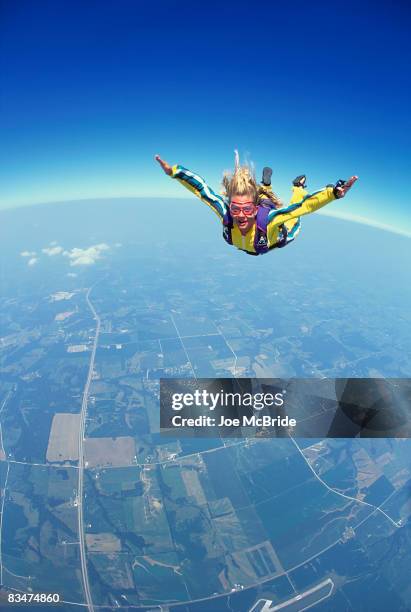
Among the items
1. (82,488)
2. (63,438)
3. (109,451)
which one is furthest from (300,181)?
(63,438)

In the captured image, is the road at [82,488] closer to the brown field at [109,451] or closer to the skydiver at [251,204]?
the brown field at [109,451]

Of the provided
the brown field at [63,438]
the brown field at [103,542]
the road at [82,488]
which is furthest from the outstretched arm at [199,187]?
the brown field at [63,438]

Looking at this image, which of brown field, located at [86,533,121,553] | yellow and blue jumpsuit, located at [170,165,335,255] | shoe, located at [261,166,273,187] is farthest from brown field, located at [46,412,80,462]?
shoe, located at [261,166,273,187]

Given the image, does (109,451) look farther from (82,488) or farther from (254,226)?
(254,226)

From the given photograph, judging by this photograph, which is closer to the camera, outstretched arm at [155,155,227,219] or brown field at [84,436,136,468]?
outstretched arm at [155,155,227,219]

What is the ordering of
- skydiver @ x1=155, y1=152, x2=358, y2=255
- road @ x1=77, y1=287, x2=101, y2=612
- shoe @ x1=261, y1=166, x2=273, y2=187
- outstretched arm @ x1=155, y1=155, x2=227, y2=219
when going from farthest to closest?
road @ x1=77, y1=287, x2=101, y2=612, shoe @ x1=261, y1=166, x2=273, y2=187, outstretched arm @ x1=155, y1=155, x2=227, y2=219, skydiver @ x1=155, y1=152, x2=358, y2=255

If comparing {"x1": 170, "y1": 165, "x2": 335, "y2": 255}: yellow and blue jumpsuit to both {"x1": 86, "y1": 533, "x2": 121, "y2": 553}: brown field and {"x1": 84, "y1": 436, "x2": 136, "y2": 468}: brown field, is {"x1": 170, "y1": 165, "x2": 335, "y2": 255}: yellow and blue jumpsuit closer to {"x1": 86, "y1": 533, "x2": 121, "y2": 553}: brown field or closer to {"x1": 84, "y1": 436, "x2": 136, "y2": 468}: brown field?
{"x1": 86, "y1": 533, "x2": 121, "y2": 553}: brown field

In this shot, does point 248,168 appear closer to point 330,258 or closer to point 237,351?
point 237,351

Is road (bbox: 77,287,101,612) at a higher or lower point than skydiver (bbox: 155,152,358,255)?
lower
